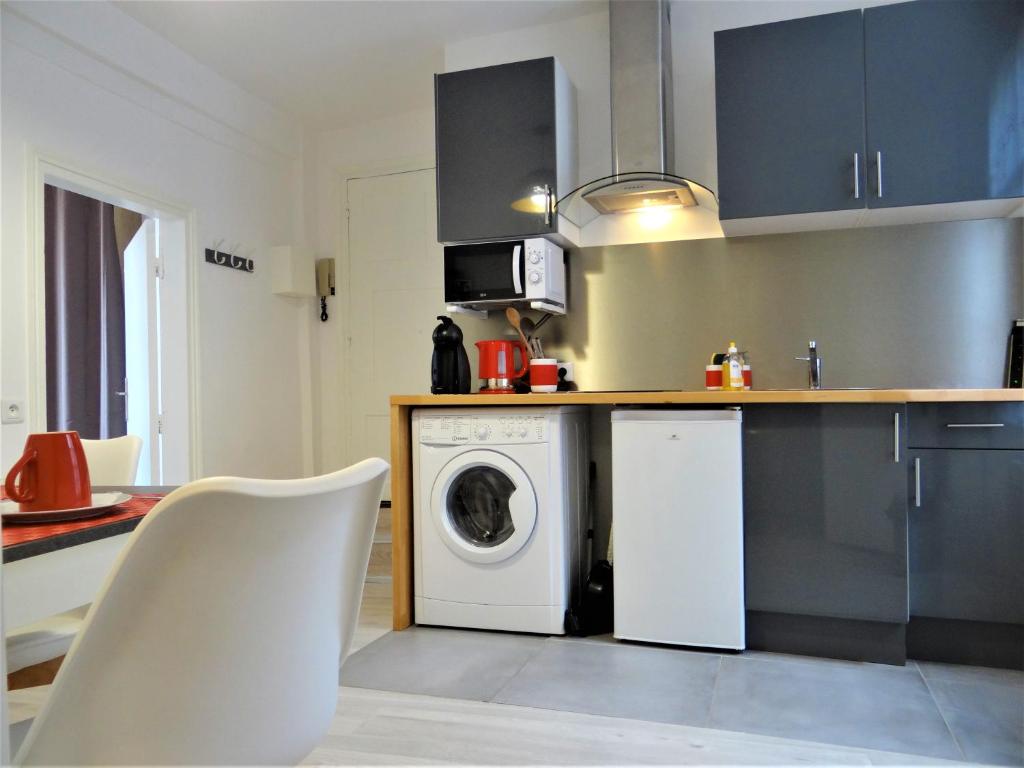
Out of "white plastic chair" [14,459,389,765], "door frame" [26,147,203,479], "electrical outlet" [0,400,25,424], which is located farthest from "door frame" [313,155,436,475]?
"white plastic chair" [14,459,389,765]

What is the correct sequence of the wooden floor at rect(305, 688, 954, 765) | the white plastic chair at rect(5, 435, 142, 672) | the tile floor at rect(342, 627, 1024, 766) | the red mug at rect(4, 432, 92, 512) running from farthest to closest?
1. the tile floor at rect(342, 627, 1024, 766)
2. the wooden floor at rect(305, 688, 954, 765)
3. the white plastic chair at rect(5, 435, 142, 672)
4. the red mug at rect(4, 432, 92, 512)

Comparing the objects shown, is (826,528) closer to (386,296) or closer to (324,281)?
(386,296)

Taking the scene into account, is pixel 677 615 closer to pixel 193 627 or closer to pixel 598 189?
pixel 598 189

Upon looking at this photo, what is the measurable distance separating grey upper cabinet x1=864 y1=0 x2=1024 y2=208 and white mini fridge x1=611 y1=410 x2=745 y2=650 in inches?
47.7

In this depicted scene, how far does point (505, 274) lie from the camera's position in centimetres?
334

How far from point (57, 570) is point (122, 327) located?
4450 mm

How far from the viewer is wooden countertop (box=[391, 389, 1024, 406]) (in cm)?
246

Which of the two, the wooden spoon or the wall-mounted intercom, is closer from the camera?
the wooden spoon

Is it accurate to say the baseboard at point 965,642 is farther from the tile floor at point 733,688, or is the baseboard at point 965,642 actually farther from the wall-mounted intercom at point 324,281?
the wall-mounted intercom at point 324,281

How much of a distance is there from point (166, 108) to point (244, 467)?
1978mm

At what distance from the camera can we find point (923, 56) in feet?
9.41

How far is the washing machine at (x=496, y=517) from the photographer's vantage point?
2.93 metres

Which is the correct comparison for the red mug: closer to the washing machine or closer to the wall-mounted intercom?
the washing machine

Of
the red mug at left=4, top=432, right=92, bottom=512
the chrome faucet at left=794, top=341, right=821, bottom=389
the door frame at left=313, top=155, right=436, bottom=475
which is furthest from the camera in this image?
the door frame at left=313, top=155, right=436, bottom=475
